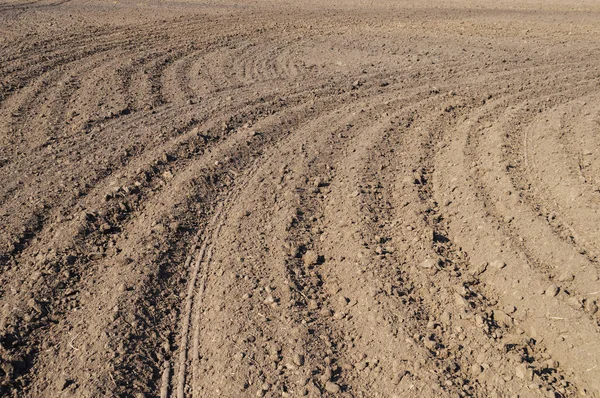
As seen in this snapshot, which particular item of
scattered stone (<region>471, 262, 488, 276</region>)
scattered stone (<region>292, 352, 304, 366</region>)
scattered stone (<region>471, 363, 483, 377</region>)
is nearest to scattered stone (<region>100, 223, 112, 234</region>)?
scattered stone (<region>292, 352, 304, 366</region>)

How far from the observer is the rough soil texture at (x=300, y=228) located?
15.0ft

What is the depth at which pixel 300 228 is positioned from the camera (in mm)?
6371

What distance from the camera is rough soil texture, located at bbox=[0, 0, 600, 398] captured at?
457cm

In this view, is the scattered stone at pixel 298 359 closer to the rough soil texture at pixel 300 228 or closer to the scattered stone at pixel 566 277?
the rough soil texture at pixel 300 228

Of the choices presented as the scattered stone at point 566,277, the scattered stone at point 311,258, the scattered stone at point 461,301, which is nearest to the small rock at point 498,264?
the scattered stone at point 566,277

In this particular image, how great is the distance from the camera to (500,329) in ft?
15.8

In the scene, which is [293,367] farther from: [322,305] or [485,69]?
[485,69]

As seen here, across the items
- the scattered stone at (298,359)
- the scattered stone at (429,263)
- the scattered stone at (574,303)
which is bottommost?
the scattered stone at (298,359)

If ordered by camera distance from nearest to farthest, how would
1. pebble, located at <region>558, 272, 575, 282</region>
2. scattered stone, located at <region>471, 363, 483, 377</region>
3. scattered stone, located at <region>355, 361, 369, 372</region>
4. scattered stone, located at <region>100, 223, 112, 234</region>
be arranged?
1. scattered stone, located at <region>471, 363, 483, 377</region>
2. scattered stone, located at <region>355, 361, 369, 372</region>
3. pebble, located at <region>558, 272, 575, 282</region>
4. scattered stone, located at <region>100, 223, 112, 234</region>

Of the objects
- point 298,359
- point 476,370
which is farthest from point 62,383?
point 476,370

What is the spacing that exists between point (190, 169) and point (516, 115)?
5410mm

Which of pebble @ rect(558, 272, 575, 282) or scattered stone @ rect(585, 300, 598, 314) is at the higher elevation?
scattered stone @ rect(585, 300, 598, 314)

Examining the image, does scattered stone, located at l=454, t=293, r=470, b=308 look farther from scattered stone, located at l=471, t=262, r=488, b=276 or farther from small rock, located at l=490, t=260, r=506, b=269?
small rock, located at l=490, t=260, r=506, b=269

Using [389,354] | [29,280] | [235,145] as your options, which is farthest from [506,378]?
[235,145]
